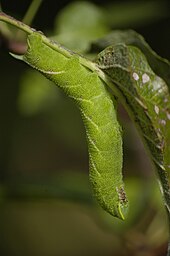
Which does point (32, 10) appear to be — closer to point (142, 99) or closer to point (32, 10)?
point (32, 10)

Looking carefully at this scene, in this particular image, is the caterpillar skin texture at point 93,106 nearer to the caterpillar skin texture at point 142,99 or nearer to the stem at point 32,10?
the caterpillar skin texture at point 142,99

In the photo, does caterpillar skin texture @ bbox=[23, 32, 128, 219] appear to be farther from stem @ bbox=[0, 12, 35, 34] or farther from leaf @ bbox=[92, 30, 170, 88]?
leaf @ bbox=[92, 30, 170, 88]

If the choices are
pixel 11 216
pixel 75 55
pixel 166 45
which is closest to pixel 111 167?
pixel 75 55

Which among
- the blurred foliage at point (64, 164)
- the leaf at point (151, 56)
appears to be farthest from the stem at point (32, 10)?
the leaf at point (151, 56)

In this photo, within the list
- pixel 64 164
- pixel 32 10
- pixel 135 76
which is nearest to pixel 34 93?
pixel 32 10

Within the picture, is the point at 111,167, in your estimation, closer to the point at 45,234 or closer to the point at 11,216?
the point at 11,216
